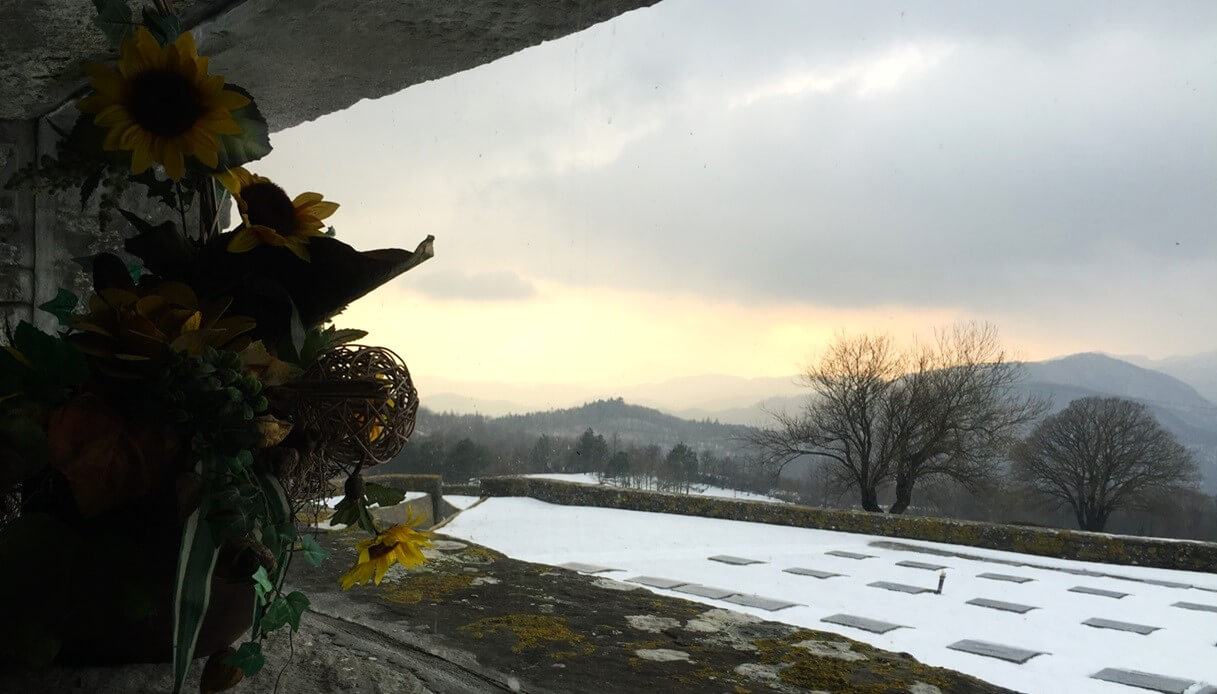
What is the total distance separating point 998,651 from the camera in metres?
5.17

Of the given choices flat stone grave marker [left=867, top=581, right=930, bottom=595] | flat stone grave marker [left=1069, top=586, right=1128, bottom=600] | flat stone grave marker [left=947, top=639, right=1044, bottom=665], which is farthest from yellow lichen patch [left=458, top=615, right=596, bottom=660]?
flat stone grave marker [left=1069, top=586, right=1128, bottom=600]

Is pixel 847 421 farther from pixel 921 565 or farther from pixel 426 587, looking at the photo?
pixel 426 587

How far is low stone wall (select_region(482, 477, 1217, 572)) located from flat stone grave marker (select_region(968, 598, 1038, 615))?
4.75 feet

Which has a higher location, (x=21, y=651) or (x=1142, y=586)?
(x=21, y=651)

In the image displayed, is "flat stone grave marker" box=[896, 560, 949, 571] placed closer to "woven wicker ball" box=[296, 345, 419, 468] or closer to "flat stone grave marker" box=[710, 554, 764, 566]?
"flat stone grave marker" box=[710, 554, 764, 566]

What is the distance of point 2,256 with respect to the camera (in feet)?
3.20

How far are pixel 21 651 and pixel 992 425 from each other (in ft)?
61.4

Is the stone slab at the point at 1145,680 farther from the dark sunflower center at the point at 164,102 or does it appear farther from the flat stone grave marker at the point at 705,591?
the dark sunflower center at the point at 164,102

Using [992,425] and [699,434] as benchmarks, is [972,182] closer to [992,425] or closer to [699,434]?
[992,425]

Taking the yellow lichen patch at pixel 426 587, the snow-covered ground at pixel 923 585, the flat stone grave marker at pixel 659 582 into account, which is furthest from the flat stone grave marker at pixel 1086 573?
the yellow lichen patch at pixel 426 587

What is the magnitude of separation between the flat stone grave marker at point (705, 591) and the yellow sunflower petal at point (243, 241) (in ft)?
17.3

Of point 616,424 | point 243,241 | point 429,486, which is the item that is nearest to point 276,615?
point 243,241

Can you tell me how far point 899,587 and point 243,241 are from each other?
672cm

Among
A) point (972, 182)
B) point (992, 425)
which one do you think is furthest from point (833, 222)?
point (992, 425)
